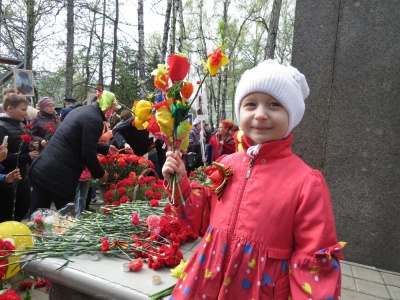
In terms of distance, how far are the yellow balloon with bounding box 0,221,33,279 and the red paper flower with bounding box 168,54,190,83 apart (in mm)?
1795

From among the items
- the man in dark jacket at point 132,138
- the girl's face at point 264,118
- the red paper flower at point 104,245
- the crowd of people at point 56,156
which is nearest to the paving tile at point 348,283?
the girl's face at point 264,118

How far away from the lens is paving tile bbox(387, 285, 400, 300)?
7.52ft

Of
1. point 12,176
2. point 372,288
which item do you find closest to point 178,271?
point 372,288

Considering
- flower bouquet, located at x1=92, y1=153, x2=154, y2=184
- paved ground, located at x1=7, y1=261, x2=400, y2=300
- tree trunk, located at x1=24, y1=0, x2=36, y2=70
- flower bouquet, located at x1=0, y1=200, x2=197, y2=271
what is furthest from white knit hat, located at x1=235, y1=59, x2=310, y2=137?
tree trunk, located at x1=24, y1=0, x2=36, y2=70

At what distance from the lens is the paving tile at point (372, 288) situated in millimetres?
2301

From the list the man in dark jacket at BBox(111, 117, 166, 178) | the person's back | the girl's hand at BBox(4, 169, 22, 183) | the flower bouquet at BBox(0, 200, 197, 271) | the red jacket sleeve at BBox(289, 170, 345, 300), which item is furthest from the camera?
the man in dark jacket at BBox(111, 117, 166, 178)

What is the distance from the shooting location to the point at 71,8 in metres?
11.9

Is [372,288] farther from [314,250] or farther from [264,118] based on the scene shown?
[264,118]

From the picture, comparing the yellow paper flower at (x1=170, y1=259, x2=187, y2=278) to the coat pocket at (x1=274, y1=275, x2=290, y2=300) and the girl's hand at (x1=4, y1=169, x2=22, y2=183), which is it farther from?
the girl's hand at (x1=4, y1=169, x2=22, y2=183)

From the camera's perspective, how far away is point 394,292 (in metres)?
2.37

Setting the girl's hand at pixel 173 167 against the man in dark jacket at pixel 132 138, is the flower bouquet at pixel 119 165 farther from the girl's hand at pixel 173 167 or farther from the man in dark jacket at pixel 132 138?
the girl's hand at pixel 173 167

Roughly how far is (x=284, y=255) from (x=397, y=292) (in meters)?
1.68

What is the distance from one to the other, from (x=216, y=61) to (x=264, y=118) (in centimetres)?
40

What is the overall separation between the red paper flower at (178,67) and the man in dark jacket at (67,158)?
2042 mm
